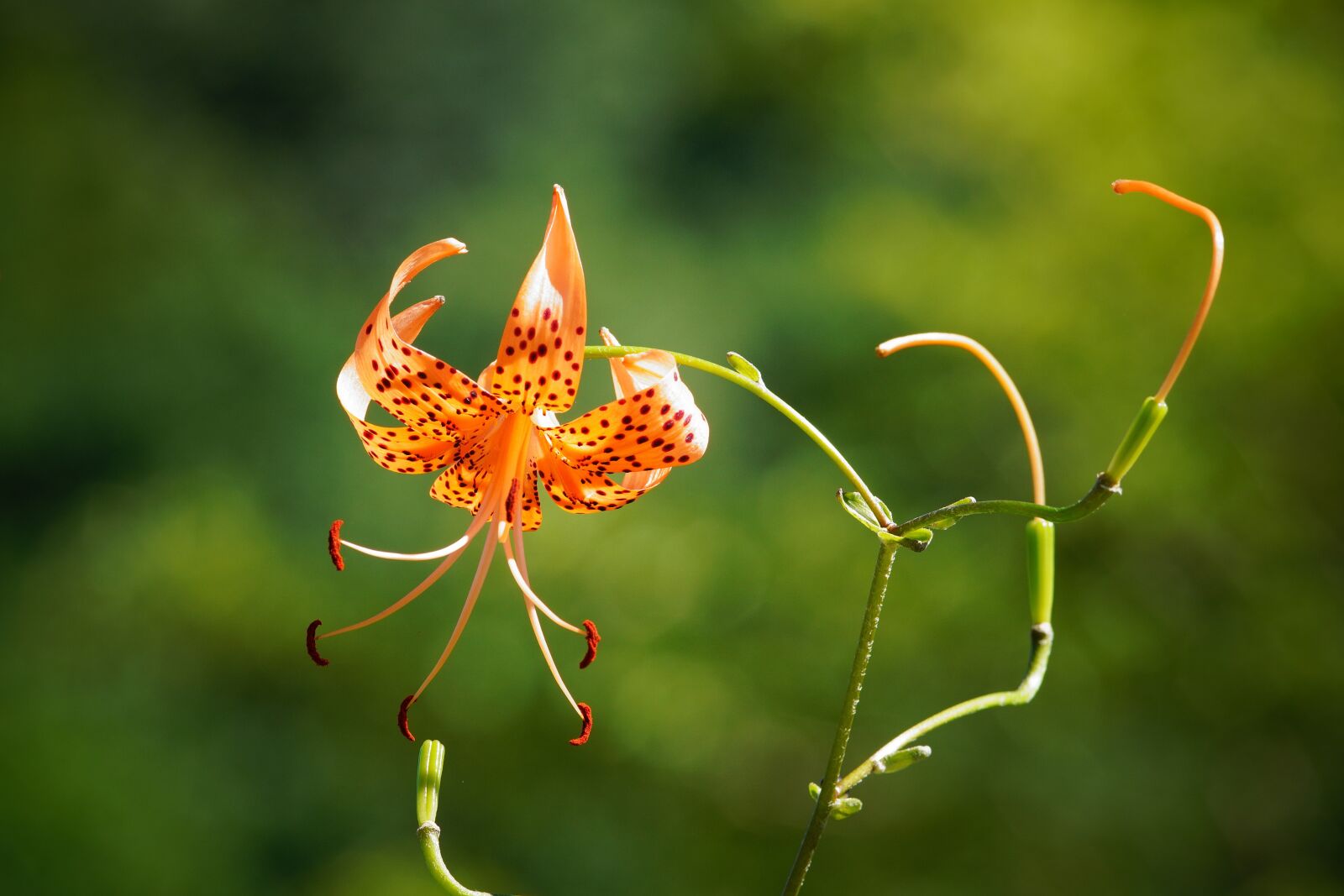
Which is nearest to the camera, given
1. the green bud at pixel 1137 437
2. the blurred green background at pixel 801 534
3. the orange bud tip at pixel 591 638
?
the green bud at pixel 1137 437

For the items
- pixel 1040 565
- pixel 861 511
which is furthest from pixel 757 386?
pixel 1040 565

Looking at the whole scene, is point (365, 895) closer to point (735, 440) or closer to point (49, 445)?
point (735, 440)

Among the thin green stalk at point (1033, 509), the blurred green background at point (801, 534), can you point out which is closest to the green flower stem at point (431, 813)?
the thin green stalk at point (1033, 509)

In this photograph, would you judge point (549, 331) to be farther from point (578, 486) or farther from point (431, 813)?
point (431, 813)

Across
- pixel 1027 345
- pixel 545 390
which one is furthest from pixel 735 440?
pixel 545 390

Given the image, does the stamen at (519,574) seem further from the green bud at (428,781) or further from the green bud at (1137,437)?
the green bud at (1137,437)

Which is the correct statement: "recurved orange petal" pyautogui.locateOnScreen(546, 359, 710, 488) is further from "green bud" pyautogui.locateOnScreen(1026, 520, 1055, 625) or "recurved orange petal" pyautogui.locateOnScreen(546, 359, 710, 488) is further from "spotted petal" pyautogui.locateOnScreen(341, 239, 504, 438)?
"green bud" pyautogui.locateOnScreen(1026, 520, 1055, 625)

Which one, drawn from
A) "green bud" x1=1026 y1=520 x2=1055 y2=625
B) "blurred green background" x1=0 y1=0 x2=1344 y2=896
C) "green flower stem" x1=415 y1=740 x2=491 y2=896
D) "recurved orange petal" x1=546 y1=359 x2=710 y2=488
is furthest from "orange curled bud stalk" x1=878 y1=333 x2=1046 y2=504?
"blurred green background" x1=0 y1=0 x2=1344 y2=896
